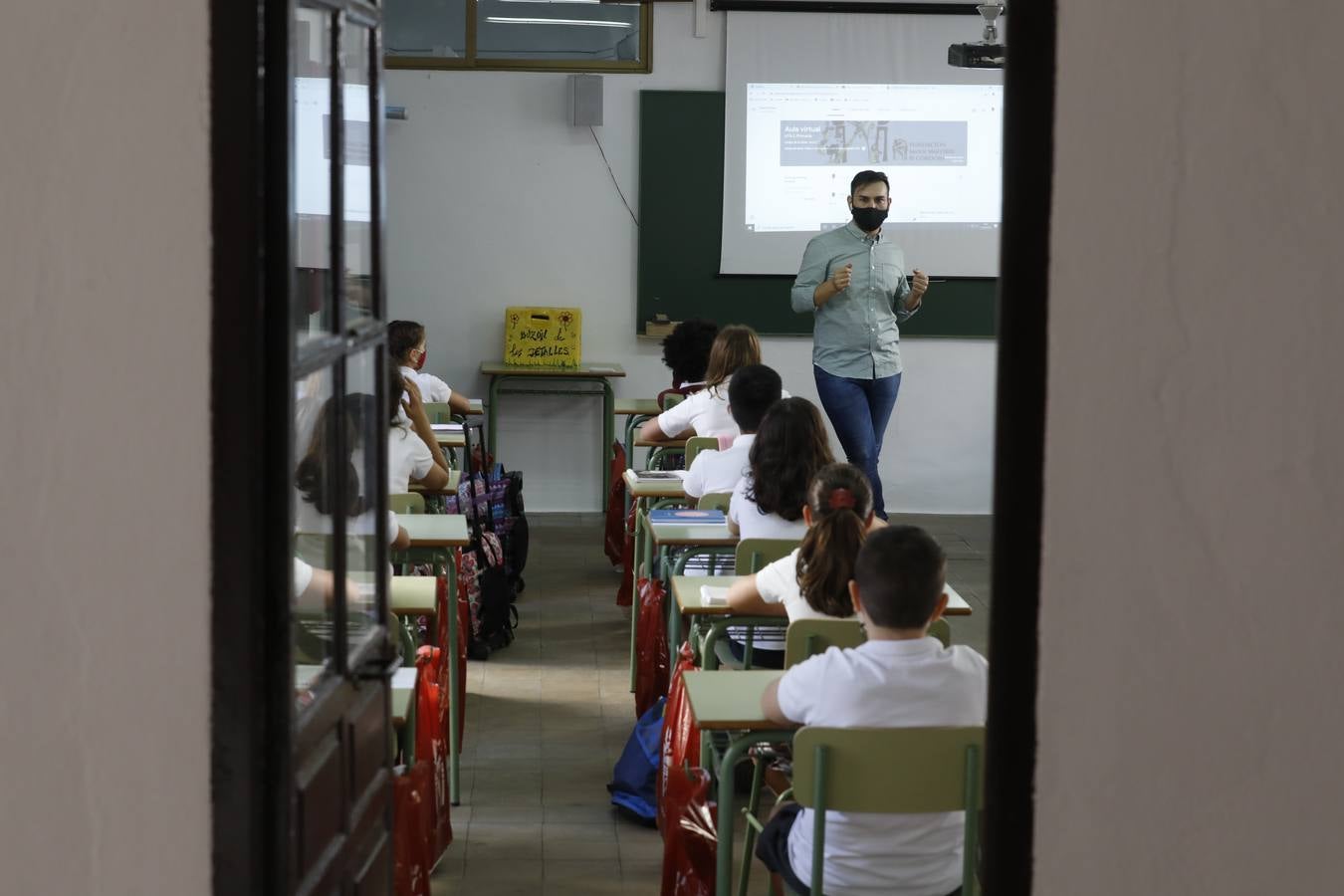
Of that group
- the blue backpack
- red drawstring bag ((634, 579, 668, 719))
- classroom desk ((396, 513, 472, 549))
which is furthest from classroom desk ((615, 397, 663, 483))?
the blue backpack

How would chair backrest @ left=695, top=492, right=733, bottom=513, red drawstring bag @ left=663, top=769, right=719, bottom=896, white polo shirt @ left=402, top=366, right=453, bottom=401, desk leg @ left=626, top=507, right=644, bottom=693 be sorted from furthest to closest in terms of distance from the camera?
white polo shirt @ left=402, top=366, right=453, bottom=401, desk leg @ left=626, top=507, right=644, bottom=693, chair backrest @ left=695, top=492, right=733, bottom=513, red drawstring bag @ left=663, top=769, right=719, bottom=896

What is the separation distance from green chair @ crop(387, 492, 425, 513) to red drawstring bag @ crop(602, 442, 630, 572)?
197 centimetres

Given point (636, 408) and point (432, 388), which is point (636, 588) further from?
point (636, 408)

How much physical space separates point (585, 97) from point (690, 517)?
4121 millimetres

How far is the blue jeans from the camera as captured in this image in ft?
22.5

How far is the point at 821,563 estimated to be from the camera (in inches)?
128

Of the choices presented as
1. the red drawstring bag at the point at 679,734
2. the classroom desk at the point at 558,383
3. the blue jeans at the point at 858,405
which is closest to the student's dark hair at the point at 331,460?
the red drawstring bag at the point at 679,734

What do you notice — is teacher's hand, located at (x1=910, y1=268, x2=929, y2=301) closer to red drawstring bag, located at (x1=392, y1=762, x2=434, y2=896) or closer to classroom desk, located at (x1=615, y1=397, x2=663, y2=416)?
classroom desk, located at (x1=615, y1=397, x2=663, y2=416)

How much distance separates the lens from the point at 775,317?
8.24m
